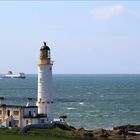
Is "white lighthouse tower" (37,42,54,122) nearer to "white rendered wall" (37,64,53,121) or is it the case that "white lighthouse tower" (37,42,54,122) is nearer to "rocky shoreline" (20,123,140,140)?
"white rendered wall" (37,64,53,121)

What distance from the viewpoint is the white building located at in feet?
170

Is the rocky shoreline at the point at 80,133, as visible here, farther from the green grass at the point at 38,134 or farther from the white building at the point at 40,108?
the white building at the point at 40,108

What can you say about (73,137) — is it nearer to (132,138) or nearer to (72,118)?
(132,138)

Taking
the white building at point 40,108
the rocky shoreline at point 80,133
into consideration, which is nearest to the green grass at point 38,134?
the rocky shoreline at point 80,133

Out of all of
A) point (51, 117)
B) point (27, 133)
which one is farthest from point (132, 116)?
point (27, 133)

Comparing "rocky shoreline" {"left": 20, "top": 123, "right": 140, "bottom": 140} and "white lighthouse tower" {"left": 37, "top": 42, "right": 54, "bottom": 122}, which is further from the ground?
"white lighthouse tower" {"left": 37, "top": 42, "right": 54, "bottom": 122}

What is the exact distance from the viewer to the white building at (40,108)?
170 feet

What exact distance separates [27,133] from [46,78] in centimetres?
850

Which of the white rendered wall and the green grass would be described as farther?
the white rendered wall

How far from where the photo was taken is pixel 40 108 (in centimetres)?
5331

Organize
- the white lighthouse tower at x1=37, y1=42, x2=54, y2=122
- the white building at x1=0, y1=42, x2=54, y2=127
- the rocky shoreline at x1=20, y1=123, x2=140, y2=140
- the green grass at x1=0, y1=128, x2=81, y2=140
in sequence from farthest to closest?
1. the white lighthouse tower at x1=37, y1=42, x2=54, y2=122
2. the white building at x1=0, y1=42, x2=54, y2=127
3. the rocky shoreline at x1=20, y1=123, x2=140, y2=140
4. the green grass at x1=0, y1=128, x2=81, y2=140

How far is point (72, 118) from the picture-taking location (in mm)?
77812

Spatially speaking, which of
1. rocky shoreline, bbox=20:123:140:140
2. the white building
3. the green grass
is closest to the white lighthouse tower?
the white building

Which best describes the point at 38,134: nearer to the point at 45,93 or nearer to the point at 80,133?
the point at 80,133
